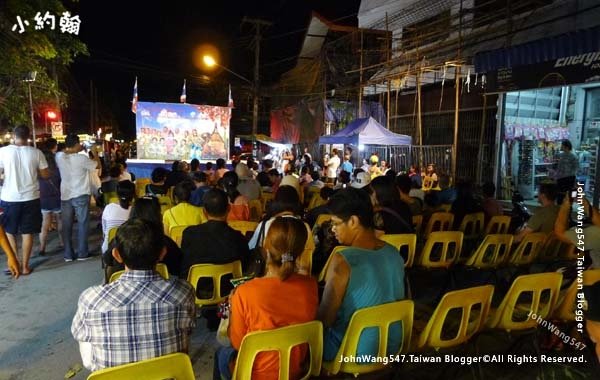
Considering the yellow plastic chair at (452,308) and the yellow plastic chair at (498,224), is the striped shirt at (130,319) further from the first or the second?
the yellow plastic chair at (498,224)

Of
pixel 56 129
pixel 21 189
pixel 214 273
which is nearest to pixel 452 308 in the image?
pixel 214 273

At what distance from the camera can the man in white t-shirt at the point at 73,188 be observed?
5715 millimetres

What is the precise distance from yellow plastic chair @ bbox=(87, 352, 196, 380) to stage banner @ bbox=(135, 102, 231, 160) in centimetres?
1391

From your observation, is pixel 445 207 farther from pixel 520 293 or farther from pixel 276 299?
pixel 276 299

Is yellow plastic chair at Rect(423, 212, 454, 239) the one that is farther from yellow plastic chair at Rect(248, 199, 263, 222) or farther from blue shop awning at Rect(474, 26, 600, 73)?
blue shop awning at Rect(474, 26, 600, 73)

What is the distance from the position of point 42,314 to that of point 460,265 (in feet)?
14.1

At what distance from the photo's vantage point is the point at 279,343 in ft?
6.19

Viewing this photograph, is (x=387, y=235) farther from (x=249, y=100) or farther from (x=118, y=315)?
(x=249, y=100)

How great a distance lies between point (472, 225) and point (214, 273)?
11.7 feet

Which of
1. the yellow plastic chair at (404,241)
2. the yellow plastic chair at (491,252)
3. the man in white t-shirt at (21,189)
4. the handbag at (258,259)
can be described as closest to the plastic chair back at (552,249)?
the yellow plastic chair at (491,252)

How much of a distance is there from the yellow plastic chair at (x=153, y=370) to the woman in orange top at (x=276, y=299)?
41cm

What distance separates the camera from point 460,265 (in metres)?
4.37

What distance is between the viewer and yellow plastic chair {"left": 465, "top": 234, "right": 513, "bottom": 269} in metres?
4.07

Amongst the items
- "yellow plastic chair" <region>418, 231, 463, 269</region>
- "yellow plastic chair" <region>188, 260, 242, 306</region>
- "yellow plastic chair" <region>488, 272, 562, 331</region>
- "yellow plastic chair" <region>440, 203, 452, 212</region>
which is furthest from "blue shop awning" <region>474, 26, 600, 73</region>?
"yellow plastic chair" <region>188, 260, 242, 306</region>
